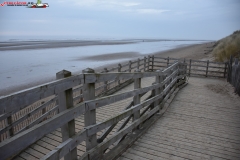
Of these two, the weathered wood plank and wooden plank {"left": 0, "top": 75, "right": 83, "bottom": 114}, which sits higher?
wooden plank {"left": 0, "top": 75, "right": 83, "bottom": 114}

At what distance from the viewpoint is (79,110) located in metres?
2.54

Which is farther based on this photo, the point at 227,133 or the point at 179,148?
the point at 227,133

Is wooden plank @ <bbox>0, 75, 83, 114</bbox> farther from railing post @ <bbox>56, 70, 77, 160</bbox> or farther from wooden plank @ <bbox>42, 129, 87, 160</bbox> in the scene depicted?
wooden plank @ <bbox>42, 129, 87, 160</bbox>

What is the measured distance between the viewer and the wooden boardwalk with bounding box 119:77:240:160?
3814 mm

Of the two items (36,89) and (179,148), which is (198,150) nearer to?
(179,148)

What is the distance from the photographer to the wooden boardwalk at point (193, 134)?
381cm

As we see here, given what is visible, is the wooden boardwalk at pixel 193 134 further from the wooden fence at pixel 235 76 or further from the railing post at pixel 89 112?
the wooden fence at pixel 235 76

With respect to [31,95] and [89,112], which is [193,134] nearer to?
[89,112]

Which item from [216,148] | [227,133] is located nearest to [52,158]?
[216,148]

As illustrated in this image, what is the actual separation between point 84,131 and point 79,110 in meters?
0.36

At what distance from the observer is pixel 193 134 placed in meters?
4.69

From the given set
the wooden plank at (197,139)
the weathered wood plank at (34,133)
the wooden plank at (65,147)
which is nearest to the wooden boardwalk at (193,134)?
the wooden plank at (197,139)

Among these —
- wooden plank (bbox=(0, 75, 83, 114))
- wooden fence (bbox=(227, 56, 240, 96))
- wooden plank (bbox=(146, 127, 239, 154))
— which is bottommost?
wooden plank (bbox=(146, 127, 239, 154))

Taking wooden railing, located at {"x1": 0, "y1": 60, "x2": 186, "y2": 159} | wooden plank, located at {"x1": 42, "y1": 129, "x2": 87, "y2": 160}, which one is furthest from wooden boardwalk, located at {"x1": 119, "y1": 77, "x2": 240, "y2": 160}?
wooden plank, located at {"x1": 42, "y1": 129, "x2": 87, "y2": 160}
